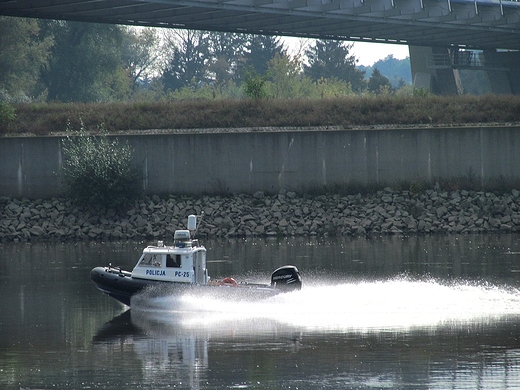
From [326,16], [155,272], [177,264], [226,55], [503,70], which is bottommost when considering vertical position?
[155,272]

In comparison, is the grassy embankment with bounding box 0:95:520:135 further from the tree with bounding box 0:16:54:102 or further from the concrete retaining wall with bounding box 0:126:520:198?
the tree with bounding box 0:16:54:102

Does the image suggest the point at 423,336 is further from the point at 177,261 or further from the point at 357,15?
the point at 357,15

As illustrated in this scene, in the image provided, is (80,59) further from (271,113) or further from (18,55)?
(271,113)

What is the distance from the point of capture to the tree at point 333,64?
119 m

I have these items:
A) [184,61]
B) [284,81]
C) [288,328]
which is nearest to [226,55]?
[184,61]

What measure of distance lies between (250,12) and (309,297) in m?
30.9

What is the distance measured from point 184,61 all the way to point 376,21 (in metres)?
63.9

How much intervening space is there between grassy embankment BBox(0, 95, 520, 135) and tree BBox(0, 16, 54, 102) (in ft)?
58.4

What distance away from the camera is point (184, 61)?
392ft

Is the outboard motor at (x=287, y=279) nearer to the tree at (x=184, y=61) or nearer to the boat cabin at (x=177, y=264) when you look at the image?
the boat cabin at (x=177, y=264)

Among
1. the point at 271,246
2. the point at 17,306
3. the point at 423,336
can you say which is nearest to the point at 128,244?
the point at 271,246

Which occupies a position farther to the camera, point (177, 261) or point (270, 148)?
point (270, 148)

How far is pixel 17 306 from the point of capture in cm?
2731

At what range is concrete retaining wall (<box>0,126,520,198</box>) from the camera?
4853 cm
